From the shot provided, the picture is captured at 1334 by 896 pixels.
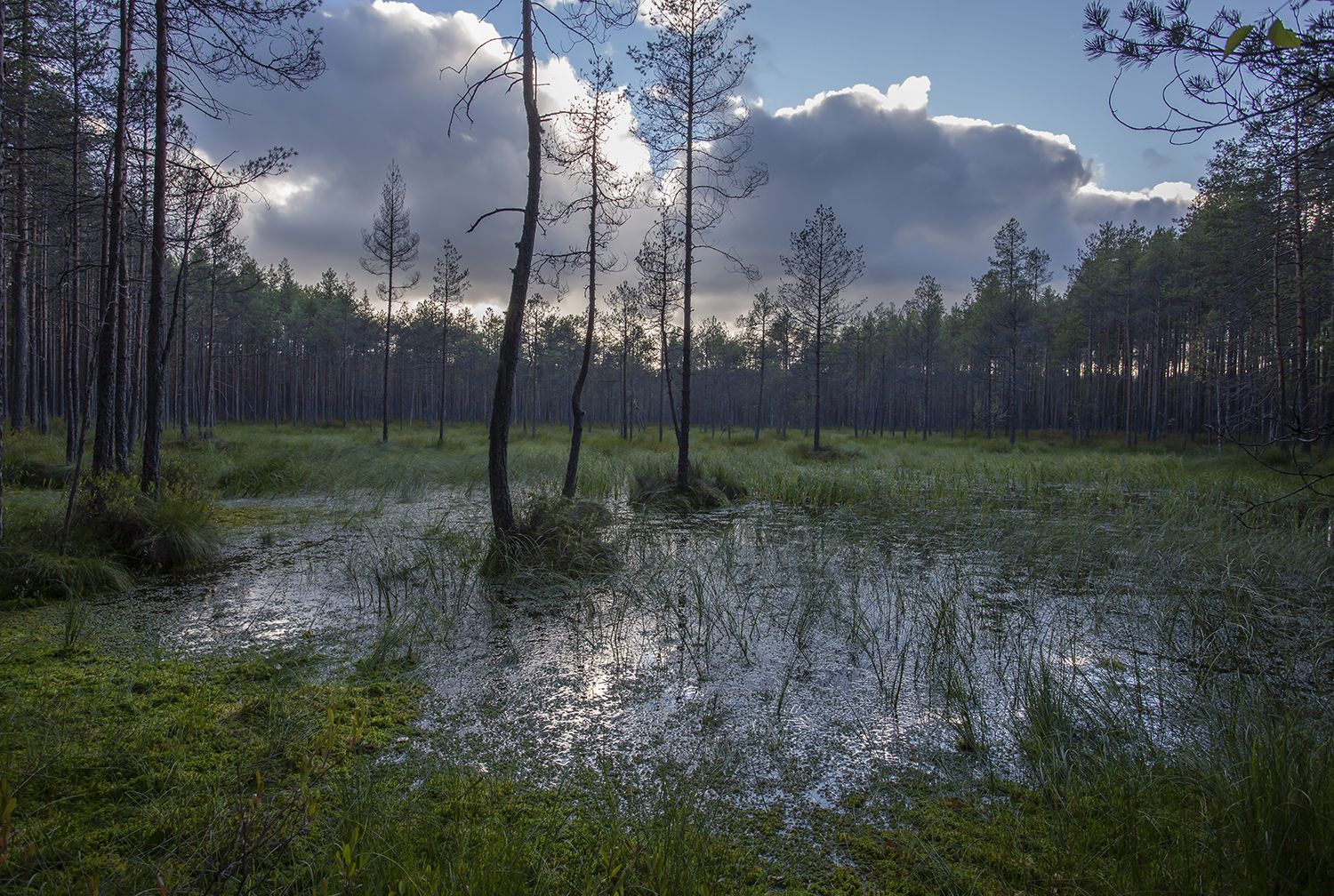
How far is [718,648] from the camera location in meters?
4.49

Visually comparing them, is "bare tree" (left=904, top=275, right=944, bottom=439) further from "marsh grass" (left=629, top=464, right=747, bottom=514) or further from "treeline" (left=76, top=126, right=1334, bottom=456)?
"marsh grass" (left=629, top=464, right=747, bottom=514)

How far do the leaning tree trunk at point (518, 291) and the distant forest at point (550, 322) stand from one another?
104 inches

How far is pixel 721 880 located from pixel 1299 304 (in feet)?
83.4

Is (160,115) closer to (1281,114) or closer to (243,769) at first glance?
(243,769)

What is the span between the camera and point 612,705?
3.53 meters

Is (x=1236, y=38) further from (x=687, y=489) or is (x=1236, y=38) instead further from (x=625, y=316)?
(x=625, y=316)

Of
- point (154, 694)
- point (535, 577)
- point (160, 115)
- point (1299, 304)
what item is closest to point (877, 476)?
point (535, 577)

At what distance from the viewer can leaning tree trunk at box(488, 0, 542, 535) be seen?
6836 millimetres

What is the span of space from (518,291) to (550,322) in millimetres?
41195

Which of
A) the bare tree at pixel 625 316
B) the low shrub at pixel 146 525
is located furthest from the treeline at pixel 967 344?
the low shrub at pixel 146 525

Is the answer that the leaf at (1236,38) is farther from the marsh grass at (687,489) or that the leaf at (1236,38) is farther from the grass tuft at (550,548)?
the marsh grass at (687,489)

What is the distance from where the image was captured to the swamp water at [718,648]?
3.01 metres

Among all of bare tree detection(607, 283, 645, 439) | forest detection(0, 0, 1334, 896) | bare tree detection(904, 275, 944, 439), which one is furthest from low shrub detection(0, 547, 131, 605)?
bare tree detection(904, 275, 944, 439)

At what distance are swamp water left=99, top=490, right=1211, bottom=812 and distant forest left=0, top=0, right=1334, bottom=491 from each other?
6.36 feet
